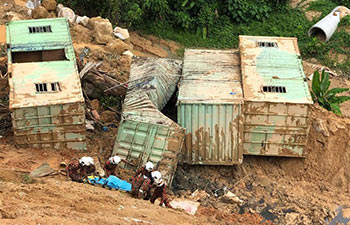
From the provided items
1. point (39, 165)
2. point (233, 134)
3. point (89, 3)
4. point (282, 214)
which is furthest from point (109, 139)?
point (89, 3)

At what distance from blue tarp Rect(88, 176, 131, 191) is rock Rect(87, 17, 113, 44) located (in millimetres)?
9060

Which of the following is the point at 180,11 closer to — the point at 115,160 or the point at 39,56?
the point at 39,56

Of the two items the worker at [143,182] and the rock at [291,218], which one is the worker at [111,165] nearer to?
the worker at [143,182]

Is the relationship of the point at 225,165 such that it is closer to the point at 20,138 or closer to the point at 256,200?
the point at 256,200

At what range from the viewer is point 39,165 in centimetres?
1384

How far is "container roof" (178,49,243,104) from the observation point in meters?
14.7

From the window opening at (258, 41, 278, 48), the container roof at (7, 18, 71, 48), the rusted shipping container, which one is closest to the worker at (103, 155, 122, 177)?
the rusted shipping container

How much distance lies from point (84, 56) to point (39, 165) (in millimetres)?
6578

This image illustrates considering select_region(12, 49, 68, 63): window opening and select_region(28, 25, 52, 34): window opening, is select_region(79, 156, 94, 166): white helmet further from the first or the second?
select_region(28, 25, 52, 34): window opening

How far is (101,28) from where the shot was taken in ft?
70.2

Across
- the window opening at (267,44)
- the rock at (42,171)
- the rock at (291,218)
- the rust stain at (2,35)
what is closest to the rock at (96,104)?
the rock at (42,171)

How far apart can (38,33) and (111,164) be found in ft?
17.3

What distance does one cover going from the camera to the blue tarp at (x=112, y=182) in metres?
13.1

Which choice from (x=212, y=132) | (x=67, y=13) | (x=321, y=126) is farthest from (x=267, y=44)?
(x=67, y=13)
